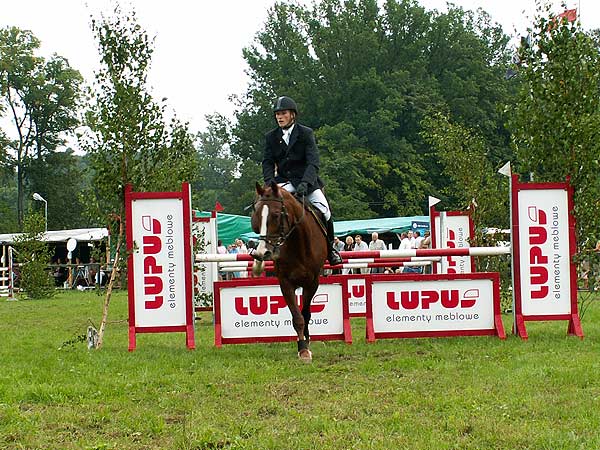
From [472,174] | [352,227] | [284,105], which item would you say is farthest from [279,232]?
[352,227]

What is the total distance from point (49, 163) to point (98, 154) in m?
57.2

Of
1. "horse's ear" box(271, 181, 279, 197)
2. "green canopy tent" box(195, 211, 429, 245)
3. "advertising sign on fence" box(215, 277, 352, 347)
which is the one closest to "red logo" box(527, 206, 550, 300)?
"advertising sign on fence" box(215, 277, 352, 347)

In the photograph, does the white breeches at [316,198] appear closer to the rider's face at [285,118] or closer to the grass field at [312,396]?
the rider's face at [285,118]

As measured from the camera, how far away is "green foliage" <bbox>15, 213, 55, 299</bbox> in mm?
29453

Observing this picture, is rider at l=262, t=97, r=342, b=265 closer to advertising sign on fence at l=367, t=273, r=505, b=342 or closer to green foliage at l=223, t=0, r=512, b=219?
advertising sign on fence at l=367, t=273, r=505, b=342

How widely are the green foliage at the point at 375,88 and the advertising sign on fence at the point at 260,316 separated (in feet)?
137

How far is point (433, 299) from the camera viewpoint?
10906mm

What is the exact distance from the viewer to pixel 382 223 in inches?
1547

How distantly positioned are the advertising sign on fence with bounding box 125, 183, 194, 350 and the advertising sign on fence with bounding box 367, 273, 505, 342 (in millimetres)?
2424

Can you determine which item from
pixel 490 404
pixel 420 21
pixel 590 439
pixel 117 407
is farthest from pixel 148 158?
pixel 420 21

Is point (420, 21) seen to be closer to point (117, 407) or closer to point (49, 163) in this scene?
point (49, 163)

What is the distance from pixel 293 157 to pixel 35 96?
5782 cm

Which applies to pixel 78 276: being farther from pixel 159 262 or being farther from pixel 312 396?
pixel 312 396

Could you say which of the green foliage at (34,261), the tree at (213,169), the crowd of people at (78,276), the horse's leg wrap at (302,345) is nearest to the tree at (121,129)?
the horse's leg wrap at (302,345)
